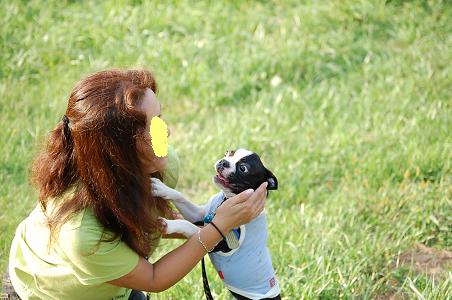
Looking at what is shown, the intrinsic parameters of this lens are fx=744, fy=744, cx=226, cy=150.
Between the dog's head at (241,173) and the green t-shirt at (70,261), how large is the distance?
1.28ft

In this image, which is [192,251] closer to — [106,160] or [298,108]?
[106,160]

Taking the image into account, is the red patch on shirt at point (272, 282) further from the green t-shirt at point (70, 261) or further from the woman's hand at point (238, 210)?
the green t-shirt at point (70, 261)

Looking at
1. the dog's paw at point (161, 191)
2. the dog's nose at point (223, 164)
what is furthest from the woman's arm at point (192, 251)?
the dog's paw at point (161, 191)

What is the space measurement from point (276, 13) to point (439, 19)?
1.24m

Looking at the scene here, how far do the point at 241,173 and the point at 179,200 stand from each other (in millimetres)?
309

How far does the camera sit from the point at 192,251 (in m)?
2.44

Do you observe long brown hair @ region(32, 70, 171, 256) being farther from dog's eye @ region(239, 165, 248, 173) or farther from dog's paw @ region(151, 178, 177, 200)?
dog's eye @ region(239, 165, 248, 173)

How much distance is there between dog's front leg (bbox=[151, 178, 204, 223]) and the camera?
2.61 metres

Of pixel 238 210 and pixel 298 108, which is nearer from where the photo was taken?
pixel 238 210

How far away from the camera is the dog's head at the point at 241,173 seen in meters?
2.47

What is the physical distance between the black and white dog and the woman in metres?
0.06

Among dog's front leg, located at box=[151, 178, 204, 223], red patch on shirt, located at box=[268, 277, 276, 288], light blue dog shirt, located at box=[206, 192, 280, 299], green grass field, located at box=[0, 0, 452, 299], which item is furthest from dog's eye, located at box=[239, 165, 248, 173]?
green grass field, located at box=[0, 0, 452, 299]

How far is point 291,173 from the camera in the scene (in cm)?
421

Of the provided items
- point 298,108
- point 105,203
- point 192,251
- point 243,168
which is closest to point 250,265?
point 192,251
